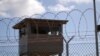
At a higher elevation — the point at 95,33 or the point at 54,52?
the point at 95,33

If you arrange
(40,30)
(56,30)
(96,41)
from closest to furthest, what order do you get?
(96,41), (56,30), (40,30)

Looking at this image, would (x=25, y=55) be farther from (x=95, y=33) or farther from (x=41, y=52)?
(x=95, y=33)

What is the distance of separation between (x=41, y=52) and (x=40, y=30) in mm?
1791

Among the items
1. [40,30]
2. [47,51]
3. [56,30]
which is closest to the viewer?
[56,30]

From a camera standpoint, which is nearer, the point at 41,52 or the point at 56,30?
the point at 56,30

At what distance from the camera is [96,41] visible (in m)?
→ 8.77

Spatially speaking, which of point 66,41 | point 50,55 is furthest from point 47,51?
point 66,41

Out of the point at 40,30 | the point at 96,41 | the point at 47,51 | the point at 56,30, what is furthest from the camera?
the point at 40,30

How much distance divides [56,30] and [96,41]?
10628 millimetres

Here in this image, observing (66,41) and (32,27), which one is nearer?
(66,41)

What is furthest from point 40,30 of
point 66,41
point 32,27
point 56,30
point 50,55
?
point 66,41

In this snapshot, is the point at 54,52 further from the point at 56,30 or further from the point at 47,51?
the point at 56,30

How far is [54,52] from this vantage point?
22.1m

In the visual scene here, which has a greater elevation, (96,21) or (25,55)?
(96,21)
